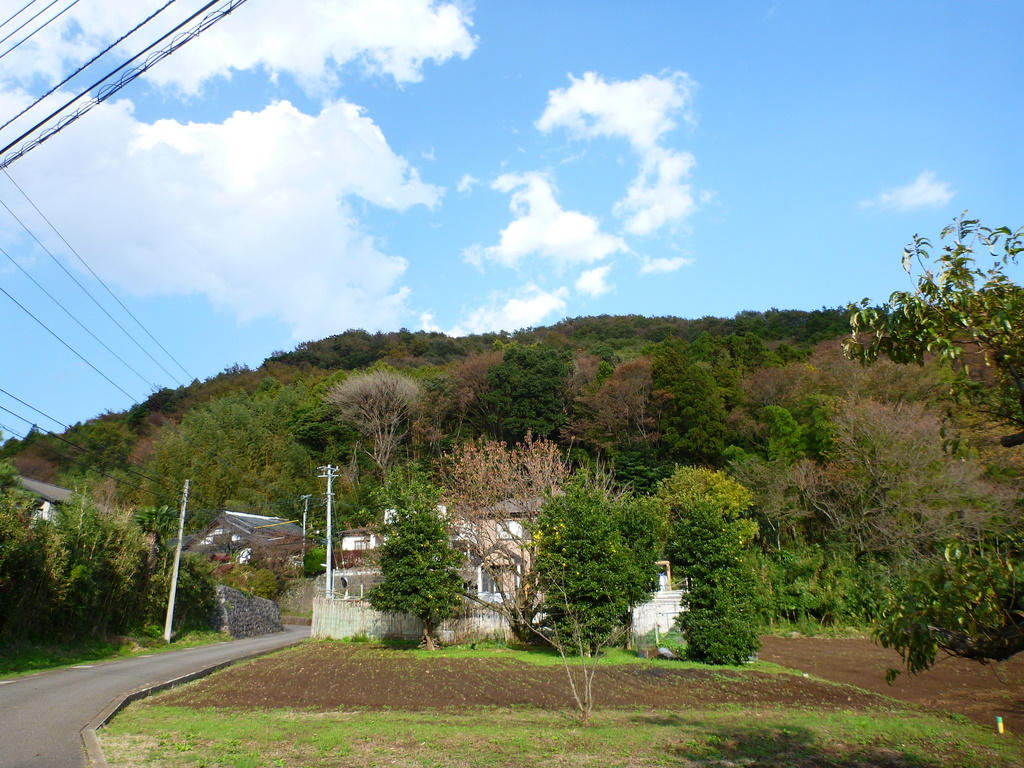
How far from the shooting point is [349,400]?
4062 cm

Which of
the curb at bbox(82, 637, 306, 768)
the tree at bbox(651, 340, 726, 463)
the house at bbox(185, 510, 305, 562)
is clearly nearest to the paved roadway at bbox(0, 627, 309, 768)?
the curb at bbox(82, 637, 306, 768)

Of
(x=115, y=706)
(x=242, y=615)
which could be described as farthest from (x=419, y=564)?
(x=242, y=615)

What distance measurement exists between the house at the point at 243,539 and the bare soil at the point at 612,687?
20.6 metres

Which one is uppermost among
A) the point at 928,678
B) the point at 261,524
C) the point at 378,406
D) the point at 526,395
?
the point at 526,395

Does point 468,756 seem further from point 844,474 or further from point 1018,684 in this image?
point 844,474

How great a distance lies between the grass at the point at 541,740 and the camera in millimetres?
6500

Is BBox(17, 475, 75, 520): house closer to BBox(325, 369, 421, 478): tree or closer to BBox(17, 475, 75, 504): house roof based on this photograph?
BBox(17, 475, 75, 504): house roof

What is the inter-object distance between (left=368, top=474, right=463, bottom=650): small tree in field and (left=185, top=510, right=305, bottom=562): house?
18.1m

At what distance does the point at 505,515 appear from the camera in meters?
21.5

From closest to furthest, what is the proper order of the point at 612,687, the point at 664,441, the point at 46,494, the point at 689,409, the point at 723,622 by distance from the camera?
the point at 612,687 → the point at 723,622 → the point at 46,494 → the point at 689,409 → the point at 664,441

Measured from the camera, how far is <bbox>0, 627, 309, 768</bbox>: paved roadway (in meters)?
6.68

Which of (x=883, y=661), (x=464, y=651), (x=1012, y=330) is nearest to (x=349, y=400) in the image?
(x=464, y=651)

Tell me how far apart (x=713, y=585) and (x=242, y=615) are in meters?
22.2

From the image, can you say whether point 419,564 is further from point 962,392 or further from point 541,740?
point 962,392
